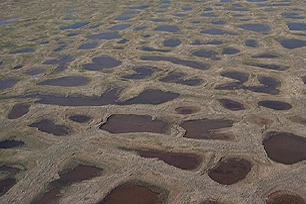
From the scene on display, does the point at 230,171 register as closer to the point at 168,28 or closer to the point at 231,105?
the point at 231,105

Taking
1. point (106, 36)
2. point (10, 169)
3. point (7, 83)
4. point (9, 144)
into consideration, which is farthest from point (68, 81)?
point (106, 36)

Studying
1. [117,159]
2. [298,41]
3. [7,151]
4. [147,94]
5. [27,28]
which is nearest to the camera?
[117,159]

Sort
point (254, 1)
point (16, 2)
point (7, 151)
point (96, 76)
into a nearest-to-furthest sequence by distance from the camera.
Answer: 1. point (7, 151)
2. point (96, 76)
3. point (254, 1)
4. point (16, 2)

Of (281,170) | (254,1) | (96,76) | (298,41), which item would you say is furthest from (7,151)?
(254,1)

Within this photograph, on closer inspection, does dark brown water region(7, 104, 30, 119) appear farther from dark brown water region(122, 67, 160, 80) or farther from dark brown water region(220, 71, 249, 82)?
dark brown water region(220, 71, 249, 82)

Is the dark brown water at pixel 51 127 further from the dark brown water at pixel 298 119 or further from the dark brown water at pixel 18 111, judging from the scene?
the dark brown water at pixel 298 119

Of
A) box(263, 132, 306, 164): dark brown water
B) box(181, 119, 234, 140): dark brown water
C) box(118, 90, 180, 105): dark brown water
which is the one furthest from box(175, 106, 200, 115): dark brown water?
box(263, 132, 306, 164): dark brown water

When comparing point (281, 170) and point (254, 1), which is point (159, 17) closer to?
point (254, 1)
